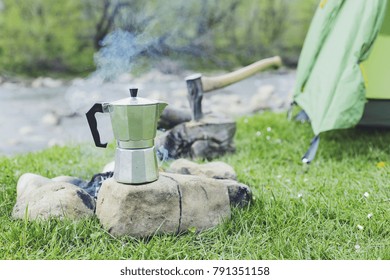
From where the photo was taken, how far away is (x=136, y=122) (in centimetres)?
154

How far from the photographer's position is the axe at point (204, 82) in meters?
2.48

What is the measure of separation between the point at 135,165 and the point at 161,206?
0.52 feet

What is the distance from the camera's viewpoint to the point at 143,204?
1592 millimetres

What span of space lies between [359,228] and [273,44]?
675 centimetres

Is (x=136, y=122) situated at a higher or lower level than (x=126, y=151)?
higher

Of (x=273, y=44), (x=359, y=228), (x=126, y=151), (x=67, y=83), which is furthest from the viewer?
(x=273, y=44)

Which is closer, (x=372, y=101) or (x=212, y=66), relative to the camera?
(x=372, y=101)

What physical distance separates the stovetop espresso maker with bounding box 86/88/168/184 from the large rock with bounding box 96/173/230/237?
1.5 inches

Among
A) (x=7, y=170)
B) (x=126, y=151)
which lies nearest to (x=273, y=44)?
(x=7, y=170)

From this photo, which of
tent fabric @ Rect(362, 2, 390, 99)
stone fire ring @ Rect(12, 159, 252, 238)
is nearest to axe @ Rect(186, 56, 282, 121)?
tent fabric @ Rect(362, 2, 390, 99)

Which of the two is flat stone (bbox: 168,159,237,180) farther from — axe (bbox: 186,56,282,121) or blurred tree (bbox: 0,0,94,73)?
blurred tree (bbox: 0,0,94,73)

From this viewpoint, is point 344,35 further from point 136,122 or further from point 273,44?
point 273,44

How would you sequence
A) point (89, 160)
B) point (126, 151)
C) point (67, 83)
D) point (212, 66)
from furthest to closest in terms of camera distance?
point (212, 66) → point (67, 83) → point (89, 160) → point (126, 151)
